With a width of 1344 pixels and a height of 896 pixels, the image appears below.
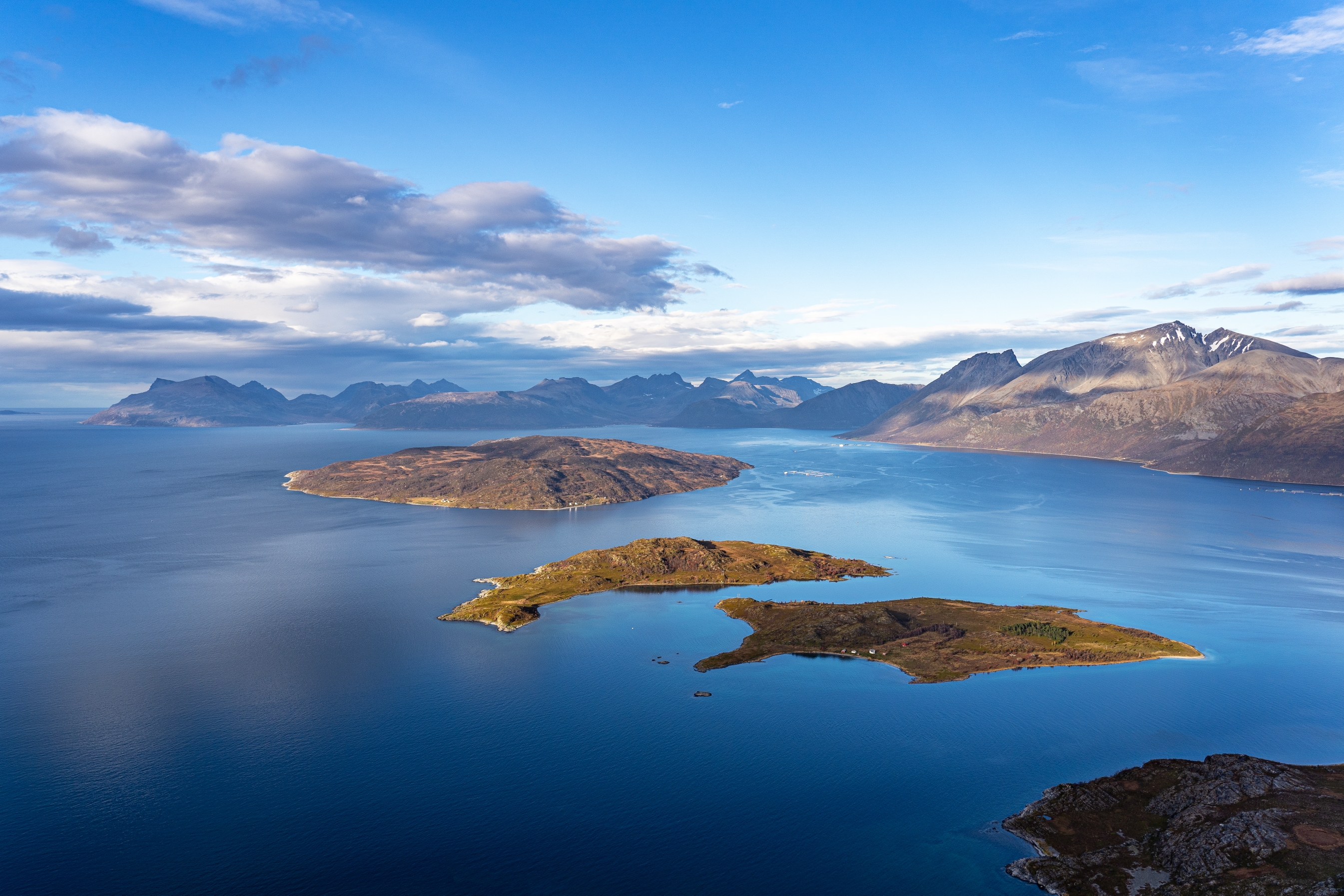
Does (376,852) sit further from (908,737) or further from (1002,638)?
(1002,638)

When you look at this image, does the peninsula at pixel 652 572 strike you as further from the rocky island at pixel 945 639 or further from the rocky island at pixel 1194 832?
the rocky island at pixel 1194 832

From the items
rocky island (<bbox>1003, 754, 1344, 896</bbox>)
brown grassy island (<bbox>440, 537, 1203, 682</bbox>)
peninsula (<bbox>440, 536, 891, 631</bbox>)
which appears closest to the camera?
rocky island (<bbox>1003, 754, 1344, 896</bbox>)

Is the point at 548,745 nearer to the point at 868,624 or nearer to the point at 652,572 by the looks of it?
the point at 868,624

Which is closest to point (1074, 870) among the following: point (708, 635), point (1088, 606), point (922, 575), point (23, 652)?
point (708, 635)

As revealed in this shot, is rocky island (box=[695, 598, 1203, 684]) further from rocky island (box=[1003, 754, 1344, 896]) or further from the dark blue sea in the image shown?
rocky island (box=[1003, 754, 1344, 896])

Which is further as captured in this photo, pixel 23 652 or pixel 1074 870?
pixel 23 652

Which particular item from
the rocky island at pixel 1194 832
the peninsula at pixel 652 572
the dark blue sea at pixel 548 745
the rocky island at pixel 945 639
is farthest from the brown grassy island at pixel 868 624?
the rocky island at pixel 1194 832

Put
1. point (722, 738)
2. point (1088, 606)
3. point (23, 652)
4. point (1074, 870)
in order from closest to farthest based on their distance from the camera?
point (1074, 870) < point (722, 738) < point (23, 652) < point (1088, 606)

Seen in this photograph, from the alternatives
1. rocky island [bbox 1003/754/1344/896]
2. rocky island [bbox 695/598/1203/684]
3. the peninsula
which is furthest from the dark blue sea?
the peninsula
